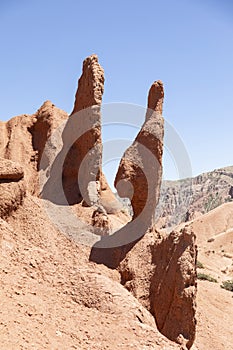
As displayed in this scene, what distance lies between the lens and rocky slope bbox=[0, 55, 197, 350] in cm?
697

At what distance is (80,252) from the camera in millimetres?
12617

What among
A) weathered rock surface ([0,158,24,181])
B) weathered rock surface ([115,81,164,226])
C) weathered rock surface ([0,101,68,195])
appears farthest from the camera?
weathered rock surface ([0,101,68,195])

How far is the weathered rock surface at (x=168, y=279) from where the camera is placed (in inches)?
460

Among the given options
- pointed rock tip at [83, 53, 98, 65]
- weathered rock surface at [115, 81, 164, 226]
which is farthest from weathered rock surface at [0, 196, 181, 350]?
pointed rock tip at [83, 53, 98, 65]

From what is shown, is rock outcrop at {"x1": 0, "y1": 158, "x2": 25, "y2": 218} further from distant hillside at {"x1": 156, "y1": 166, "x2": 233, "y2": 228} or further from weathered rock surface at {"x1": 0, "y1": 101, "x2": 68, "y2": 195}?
distant hillside at {"x1": 156, "y1": 166, "x2": 233, "y2": 228}

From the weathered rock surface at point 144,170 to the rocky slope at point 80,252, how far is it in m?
0.04

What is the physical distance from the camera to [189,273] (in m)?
11.9

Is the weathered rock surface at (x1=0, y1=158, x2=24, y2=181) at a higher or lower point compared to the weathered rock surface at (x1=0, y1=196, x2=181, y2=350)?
higher

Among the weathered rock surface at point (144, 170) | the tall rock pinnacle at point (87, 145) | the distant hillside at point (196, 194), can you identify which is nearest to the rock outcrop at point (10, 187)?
the tall rock pinnacle at point (87, 145)

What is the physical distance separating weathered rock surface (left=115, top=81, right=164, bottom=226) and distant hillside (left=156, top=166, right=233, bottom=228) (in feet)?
245

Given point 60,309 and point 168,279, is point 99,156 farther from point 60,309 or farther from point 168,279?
point 60,309

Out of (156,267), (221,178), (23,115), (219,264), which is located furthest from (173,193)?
(156,267)

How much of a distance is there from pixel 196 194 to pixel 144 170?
321ft

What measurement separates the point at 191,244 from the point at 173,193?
9289cm
